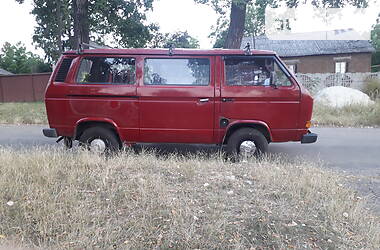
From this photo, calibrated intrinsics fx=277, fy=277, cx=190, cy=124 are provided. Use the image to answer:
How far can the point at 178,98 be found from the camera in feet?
16.5

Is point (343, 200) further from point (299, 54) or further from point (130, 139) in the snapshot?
point (299, 54)

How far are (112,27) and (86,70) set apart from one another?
40.2ft

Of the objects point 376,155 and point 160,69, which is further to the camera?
point 376,155

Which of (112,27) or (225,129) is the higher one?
(112,27)

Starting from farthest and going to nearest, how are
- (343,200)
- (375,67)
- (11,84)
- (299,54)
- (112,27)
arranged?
(375,67) → (299,54) → (11,84) → (112,27) → (343,200)

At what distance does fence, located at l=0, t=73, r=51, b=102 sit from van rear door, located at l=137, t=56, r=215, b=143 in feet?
54.4

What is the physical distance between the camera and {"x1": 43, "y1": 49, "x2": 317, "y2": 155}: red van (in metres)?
4.99

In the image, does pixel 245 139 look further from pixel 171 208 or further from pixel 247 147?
pixel 171 208

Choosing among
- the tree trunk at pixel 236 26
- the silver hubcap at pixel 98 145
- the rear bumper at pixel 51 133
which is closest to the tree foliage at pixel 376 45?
the tree trunk at pixel 236 26

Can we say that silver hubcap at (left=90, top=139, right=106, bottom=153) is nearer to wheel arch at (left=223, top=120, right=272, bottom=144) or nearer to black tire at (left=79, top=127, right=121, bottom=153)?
black tire at (left=79, top=127, right=121, bottom=153)

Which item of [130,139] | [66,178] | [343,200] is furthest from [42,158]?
[343,200]

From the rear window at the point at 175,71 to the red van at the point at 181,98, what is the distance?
0.7 inches

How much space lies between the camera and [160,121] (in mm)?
5145

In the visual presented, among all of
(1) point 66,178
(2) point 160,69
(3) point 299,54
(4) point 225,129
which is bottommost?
(1) point 66,178
